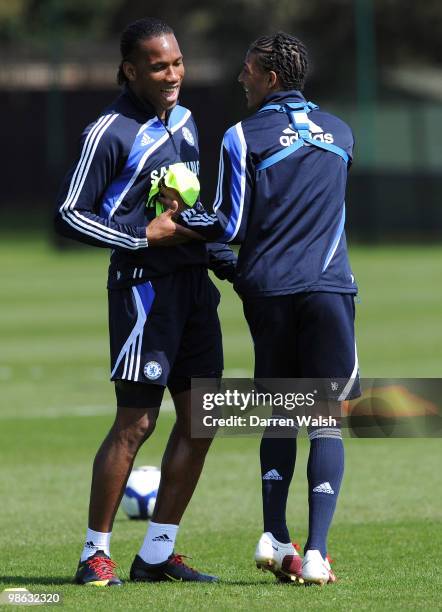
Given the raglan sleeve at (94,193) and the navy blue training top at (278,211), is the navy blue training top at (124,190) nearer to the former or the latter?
the raglan sleeve at (94,193)

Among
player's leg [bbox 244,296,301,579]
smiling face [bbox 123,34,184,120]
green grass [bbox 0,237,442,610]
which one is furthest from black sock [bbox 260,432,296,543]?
smiling face [bbox 123,34,184,120]

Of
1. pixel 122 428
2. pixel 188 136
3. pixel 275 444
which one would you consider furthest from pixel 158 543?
pixel 188 136

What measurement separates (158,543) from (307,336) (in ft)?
3.97

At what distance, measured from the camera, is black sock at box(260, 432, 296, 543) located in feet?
20.5

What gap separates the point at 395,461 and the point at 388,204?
2887cm

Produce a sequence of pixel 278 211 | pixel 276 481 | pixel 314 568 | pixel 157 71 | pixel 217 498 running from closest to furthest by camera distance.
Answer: pixel 314 568
pixel 278 211
pixel 276 481
pixel 157 71
pixel 217 498

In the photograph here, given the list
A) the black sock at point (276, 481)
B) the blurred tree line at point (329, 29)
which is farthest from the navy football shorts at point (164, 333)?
the blurred tree line at point (329, 29)

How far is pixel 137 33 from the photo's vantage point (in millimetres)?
6469

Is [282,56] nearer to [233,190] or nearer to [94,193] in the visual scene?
[233,190]

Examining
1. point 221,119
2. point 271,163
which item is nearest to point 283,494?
point 271,163

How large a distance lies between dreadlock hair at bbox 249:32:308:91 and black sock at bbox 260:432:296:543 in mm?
1552

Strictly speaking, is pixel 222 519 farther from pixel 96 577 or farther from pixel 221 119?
pixel 221 119

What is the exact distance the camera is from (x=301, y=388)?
6168 mm

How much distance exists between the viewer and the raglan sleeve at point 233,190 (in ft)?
19.8
